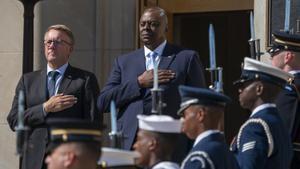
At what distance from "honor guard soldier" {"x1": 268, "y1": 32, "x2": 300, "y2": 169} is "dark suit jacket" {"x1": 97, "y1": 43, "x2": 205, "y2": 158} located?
0.69 metres

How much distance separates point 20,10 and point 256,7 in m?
2.68

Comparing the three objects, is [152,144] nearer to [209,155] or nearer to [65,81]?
[209,155]

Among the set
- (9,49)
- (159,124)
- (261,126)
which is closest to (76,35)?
(9,49)

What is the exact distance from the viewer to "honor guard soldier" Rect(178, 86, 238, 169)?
665cm

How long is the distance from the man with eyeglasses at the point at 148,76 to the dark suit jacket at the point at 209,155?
1.69m

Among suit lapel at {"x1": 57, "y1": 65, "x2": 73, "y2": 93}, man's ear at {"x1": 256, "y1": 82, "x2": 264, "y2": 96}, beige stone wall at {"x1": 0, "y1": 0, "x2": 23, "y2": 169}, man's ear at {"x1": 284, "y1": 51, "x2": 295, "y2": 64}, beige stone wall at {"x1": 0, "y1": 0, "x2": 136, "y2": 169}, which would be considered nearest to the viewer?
man's ear at {"x1": 256, "y1": 82, "x2": 264, "y2": 96}

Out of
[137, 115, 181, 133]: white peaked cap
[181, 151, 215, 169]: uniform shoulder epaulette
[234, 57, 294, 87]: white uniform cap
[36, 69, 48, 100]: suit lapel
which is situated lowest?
[181, 151, 215, 169]: uniform shoulder epaulette

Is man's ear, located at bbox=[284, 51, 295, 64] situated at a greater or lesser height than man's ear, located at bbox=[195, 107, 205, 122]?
greater

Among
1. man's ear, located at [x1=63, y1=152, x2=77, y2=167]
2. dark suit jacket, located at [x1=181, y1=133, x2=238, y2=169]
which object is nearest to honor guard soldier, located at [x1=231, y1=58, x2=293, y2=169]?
dark suit jacket, located at [x1=181, y1=133, x2=238, y2=169]

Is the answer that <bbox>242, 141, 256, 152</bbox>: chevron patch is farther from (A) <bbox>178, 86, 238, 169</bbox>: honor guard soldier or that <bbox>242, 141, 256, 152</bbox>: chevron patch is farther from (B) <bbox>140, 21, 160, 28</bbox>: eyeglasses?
(B) <bbox>140, 21, 160, 28</bbox>: eyeglasses

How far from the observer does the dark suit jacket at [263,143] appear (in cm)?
728

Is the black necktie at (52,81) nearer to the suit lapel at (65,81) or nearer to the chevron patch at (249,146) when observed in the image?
the suit lapel at (65,81)

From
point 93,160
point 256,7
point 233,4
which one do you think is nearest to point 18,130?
point 93,160

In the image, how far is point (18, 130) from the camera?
6102 mm
